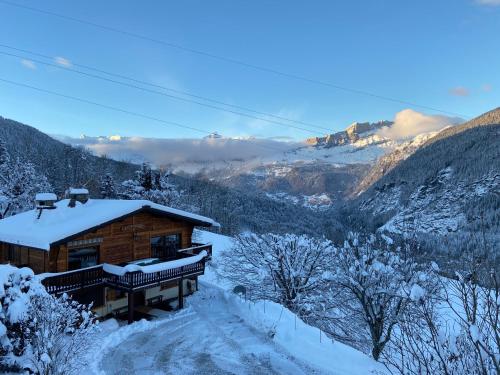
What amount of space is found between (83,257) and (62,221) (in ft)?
7.72

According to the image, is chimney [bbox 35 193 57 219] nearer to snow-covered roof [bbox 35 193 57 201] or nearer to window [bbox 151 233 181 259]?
snow-covered roof [bbox 35 193 57 201]

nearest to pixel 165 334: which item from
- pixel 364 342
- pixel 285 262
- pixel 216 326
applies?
pixel 216 326

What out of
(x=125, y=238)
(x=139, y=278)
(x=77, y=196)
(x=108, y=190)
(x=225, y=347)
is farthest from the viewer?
(x=108, y=190)

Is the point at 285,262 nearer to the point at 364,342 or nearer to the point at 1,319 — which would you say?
the point at 364,342

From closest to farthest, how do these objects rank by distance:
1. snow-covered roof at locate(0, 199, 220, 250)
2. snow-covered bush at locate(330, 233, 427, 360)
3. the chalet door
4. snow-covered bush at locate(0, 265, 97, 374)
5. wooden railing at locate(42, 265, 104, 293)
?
snow-covered bush at locate(0, 265, 97, 374), snow-covered bush at locate(330, 233, 427, 360), wooden railing at locate(42, 265, 104, 293), snow-covered roof at locate(0, 199, 220, 250), the chalet door

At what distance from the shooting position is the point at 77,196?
24016mm

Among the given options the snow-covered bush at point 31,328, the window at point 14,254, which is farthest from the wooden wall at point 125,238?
the snow-covered bush at point 31,328

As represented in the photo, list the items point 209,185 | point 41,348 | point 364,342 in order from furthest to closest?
point 209,185, point 364,342, point 41,348

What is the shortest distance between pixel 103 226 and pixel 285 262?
41.7ft

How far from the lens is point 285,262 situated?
26531mm

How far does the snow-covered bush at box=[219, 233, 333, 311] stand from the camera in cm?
2616

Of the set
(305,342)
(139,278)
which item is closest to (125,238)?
(139,278)

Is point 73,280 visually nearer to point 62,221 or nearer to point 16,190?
point 62,221

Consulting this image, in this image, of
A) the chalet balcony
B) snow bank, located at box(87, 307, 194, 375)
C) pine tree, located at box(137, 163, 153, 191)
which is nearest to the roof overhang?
the chalet balcony
